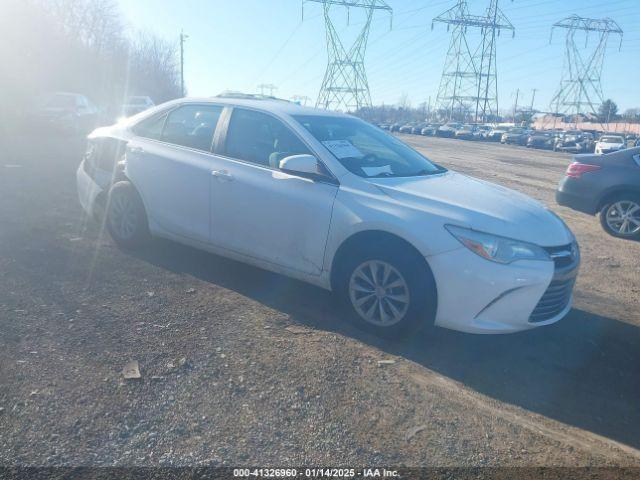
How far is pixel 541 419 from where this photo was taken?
118 inches

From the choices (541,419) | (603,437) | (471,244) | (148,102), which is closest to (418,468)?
(541,419)

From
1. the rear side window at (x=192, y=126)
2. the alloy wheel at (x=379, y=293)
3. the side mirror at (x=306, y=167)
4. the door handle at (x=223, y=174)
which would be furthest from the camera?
the rear side window at (x=192, y=126)

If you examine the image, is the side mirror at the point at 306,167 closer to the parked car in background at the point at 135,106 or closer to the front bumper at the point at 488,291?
the front bumper at the point at 488,291

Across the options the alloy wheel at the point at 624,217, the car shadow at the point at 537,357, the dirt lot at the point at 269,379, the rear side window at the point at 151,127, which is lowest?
the dirt lot at the point at 269,379

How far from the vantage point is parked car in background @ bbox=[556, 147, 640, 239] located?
7602mm

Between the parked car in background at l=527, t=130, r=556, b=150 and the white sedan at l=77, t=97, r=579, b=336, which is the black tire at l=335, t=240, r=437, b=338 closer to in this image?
the white sedan at l=77, t=97, r=579, b=336

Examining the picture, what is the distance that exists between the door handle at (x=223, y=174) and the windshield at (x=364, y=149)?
0.74 m

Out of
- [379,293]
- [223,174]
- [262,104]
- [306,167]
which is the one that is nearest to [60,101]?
[262,104]

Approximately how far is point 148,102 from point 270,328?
79.3 feet

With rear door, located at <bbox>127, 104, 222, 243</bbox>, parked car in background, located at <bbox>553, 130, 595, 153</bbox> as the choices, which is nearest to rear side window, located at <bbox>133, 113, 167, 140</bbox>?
rear door, located at <bbox>127, 104, 222, 243</bbox>

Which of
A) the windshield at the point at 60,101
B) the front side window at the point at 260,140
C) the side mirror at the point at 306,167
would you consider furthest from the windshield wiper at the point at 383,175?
the windshield at the point at 60,101

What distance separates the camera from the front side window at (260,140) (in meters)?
4.39

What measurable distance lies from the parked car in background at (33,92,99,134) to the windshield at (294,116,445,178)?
1855 centimetres

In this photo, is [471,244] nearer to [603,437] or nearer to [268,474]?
[603,437]
